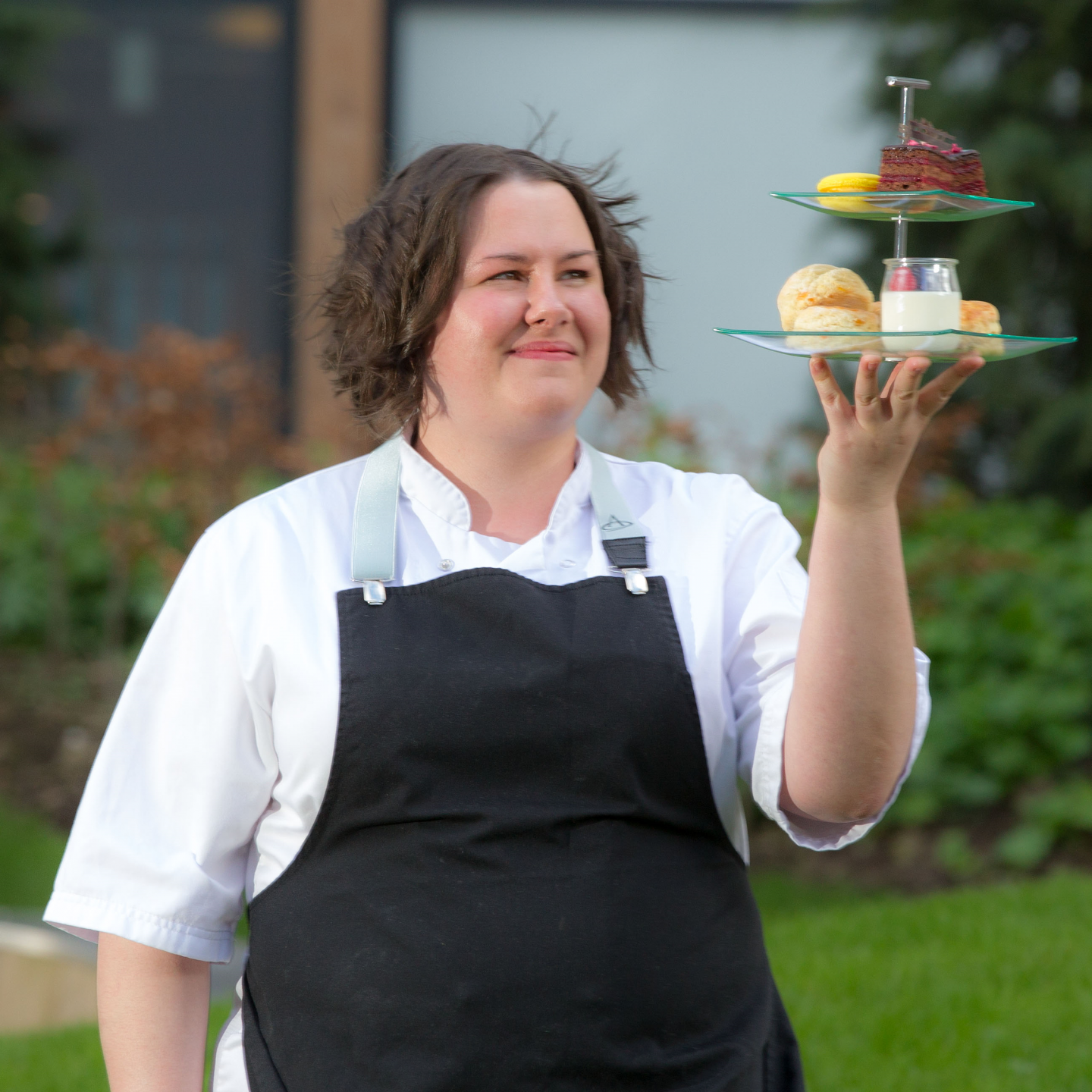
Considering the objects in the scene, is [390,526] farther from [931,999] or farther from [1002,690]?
[1002,690]

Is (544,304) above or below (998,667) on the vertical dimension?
above

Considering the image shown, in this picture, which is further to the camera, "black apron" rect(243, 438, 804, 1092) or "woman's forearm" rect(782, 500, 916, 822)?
"black apron" rect(243, 438, 804, 1092)

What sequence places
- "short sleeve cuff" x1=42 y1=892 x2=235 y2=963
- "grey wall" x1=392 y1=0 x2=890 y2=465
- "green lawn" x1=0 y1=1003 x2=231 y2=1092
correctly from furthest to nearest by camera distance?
"grey wall" x1=392 y1=0 x2=890 y2=465, "green lawn" x1=0 y1=1003 x2=231 y2=1092, "short sleeve cuff" x1=42 y1=892 x2=235 y2=963

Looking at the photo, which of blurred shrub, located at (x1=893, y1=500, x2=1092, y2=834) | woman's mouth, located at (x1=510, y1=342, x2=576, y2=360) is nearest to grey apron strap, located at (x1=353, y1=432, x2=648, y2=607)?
woman's mouth, located at (x1=510, y1=342, x2=576, y2=360)

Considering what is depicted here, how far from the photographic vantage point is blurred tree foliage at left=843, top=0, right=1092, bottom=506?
5797 mm

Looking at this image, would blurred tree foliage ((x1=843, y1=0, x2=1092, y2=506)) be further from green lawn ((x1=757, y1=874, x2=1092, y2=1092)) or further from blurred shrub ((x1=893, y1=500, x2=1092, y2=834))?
green lawn ((x1=757, y1=874, x2=1092, y2=1092))

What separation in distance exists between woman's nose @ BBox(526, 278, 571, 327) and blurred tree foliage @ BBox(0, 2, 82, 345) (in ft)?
20.8

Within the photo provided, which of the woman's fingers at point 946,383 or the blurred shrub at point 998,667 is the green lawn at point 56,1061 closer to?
the woman's fingers at point 946,383

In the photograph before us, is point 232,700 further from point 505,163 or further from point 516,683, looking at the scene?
point 505,163

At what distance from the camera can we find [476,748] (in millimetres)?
1397

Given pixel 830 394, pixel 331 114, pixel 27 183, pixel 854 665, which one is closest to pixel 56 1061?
pixel 854 665

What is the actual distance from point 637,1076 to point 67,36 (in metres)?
7.55

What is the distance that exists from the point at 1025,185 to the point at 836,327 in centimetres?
520

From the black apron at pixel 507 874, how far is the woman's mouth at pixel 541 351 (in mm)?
251
